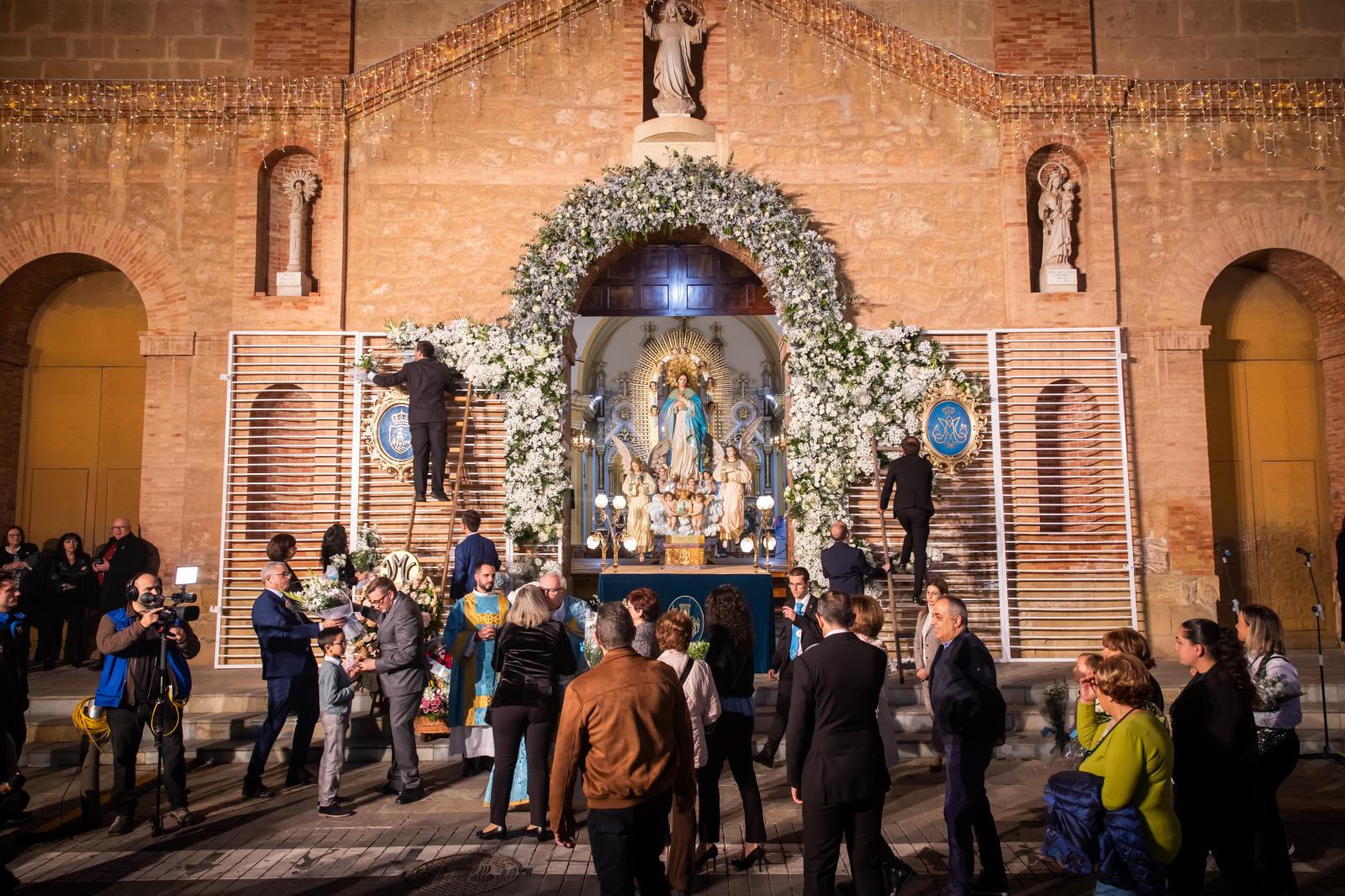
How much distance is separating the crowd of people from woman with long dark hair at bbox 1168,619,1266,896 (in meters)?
0.01

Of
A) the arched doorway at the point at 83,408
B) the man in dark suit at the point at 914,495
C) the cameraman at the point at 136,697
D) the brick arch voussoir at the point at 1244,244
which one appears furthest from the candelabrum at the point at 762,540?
the arched doorway at the point at 83,408

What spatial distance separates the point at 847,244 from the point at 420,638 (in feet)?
26.9

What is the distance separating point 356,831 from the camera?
22.2 feet

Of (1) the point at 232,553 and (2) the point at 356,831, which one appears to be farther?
(1) the point at 232,553

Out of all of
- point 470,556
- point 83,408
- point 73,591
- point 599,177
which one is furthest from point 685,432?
point 73,591

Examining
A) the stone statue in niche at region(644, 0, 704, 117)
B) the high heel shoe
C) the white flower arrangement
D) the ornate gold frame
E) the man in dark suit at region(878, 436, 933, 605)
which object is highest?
the stone statue in niche at region(644, 0, 704, 117)

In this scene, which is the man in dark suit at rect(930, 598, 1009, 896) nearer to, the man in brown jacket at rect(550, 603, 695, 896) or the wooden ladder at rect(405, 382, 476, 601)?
the man in brown jacket at rect(550, 603, 695, 896)

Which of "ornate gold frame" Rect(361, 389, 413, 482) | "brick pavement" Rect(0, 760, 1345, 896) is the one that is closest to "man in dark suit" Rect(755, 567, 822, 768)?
"brick pavement" Rect(0, 760, 1345, 896)

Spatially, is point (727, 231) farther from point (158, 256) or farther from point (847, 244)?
point (158, 256)

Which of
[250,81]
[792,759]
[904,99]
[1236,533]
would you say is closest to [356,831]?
[792,759]

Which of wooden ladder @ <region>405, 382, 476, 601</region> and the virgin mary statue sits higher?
the virgin mary statue

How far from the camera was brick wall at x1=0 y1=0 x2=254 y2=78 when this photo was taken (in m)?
13.8

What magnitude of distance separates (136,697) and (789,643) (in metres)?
4.85

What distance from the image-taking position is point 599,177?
43.0ft
